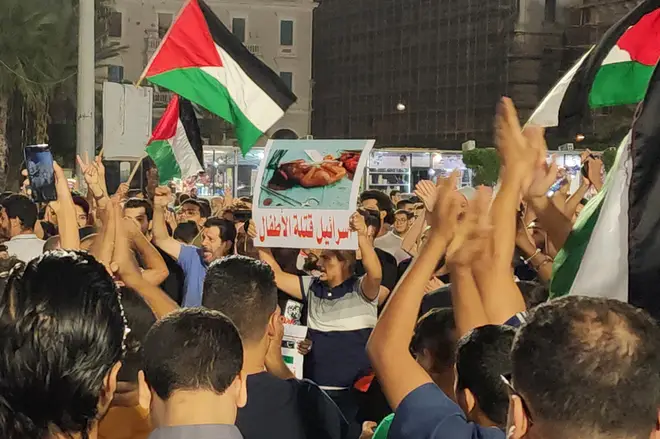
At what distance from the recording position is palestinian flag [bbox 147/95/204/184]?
30.1 feet

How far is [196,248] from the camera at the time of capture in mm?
6602

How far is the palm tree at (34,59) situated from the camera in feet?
96.0

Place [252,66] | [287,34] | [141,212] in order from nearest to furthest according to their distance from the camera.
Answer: [141,212] → [252,66] → [287,34]

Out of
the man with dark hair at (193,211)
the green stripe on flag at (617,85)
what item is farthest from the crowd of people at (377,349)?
the man with dark hair at (193,211)

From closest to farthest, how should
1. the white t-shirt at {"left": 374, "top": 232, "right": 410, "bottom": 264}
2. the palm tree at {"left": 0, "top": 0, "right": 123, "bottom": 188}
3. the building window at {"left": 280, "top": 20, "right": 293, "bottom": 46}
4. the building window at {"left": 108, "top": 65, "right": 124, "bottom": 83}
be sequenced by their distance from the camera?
the white t-shirt at {"left": 374, "top": 232, "right": 410, "bottom": 264}, the palm tree at {"left": 0, "top": 0, "right": 123, "bottom": 188}, the building window at {"left": 108, "top": 65, "right": 124, "bottom": 83}, the building window at {"left": 280, "top": 20, "right": 293, "bottom": 46}

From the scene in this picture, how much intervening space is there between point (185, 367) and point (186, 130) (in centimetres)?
675

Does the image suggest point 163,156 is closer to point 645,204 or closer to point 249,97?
point 249,97

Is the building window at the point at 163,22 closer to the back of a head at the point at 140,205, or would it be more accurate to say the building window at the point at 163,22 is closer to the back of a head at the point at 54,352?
the back of a head at the point at 140,205

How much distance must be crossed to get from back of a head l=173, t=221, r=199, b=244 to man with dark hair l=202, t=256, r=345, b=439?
4.27 metres

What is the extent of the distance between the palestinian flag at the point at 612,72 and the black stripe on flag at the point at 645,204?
44.6 inches

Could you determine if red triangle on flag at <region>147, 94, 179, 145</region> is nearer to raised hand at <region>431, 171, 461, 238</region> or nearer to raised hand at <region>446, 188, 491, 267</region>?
raised hand at <region>446, 188, 491, 267</region>

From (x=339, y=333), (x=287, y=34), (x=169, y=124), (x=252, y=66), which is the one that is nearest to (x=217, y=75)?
(x=252, y=66)

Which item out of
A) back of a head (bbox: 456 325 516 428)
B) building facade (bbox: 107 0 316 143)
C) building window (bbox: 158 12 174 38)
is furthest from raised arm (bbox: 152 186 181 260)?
building window (bbox: 158 12 174 38)

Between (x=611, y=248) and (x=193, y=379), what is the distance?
4.45ft
